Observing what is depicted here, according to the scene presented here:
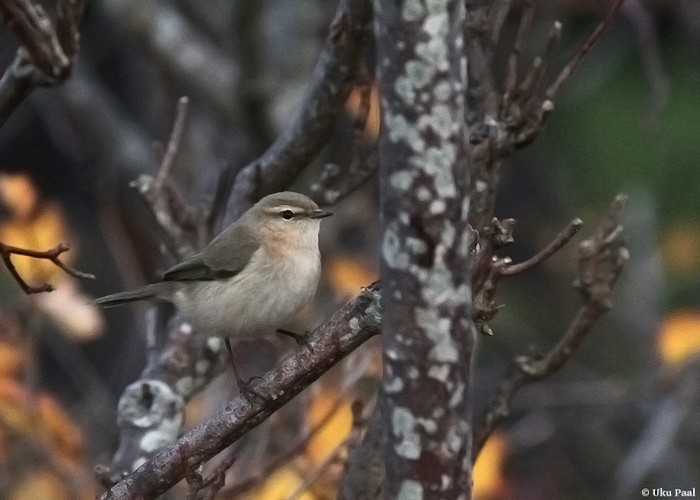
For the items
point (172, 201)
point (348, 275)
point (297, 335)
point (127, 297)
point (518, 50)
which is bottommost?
point (348, 275)

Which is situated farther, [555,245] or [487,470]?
[487,470]

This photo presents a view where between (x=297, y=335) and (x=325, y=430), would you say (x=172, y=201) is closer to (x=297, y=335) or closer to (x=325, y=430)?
(x=297, y=335)

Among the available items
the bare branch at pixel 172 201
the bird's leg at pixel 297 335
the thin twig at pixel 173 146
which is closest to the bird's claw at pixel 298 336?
the bird's leg at pixel 297 335

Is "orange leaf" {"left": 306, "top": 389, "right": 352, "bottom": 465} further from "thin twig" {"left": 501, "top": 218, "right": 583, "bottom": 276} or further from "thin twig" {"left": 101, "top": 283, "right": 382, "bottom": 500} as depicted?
"thin twig" {"left": 501, "top": 218, "right": 583, "bottom": 276}

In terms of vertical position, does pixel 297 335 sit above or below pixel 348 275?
above

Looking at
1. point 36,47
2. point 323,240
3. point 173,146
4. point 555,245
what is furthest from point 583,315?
point 323,240

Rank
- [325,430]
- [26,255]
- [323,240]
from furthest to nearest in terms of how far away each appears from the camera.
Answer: [323,240]
[325,430]
[26,255]
